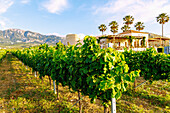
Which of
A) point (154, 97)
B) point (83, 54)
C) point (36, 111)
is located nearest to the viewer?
point (83, 54)

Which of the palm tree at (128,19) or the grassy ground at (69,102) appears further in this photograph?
the palm tree at (128,19)

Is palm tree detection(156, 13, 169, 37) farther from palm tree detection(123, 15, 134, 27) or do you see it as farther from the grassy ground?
the grassy ground

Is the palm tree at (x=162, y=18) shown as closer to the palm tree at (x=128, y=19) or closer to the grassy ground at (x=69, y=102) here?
the palm tree at (x=128, y=19)

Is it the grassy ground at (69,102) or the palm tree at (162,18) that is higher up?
the palm tree at (162,18)

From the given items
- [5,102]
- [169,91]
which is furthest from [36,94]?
[169,91]

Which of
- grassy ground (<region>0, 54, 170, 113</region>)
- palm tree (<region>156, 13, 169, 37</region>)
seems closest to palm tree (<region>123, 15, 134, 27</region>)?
palm tree (<region>156, 13, 169, 37</region>)

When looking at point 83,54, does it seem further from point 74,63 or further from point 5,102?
point 5,102

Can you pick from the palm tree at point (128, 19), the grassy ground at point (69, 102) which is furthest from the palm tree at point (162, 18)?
the grassy ground at point (69, 102)

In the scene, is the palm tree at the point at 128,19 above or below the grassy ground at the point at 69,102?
above

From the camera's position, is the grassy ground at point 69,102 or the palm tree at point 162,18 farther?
the palm tree at point 162,18

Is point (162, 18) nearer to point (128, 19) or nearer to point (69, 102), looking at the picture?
point (128, 19)

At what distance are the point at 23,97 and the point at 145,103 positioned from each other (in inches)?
314

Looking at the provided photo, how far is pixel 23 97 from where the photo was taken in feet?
24.9

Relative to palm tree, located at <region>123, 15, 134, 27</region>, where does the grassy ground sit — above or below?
below
